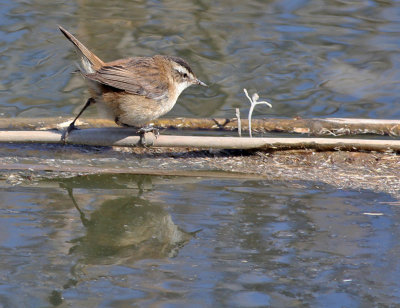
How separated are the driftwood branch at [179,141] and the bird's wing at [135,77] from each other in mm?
416

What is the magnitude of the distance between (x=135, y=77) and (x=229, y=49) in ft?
12.1

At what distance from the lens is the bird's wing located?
6.87 metres

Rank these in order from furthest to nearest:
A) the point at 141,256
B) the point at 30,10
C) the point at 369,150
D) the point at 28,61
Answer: the point at 30,10, the point at 28,61, the point at 369,150, the point at 141,256

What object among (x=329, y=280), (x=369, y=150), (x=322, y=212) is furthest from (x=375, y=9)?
(x=329, y=280)

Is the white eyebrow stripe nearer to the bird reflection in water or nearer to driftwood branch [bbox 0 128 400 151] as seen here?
driftwood branch [bbox 0 128 400 151]

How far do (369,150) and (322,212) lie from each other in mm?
1357

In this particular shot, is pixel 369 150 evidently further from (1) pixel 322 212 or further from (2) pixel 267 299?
(2) pixel 267 299

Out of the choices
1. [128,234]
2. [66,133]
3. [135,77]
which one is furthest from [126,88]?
[128,234]

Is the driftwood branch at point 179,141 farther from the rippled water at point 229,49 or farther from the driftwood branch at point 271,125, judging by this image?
the rippled water at point 229,49

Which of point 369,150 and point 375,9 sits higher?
point 375,9

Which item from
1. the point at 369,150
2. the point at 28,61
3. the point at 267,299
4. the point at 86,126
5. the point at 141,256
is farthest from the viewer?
the point at 28,61

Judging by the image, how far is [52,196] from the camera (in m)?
6.12

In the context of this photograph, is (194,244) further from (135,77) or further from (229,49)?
(229,49)

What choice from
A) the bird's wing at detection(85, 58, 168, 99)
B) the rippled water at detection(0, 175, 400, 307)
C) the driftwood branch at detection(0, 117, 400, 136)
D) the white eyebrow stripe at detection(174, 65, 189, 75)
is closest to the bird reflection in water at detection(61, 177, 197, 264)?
the rippled water at detection(0, 175, 400, 307)
